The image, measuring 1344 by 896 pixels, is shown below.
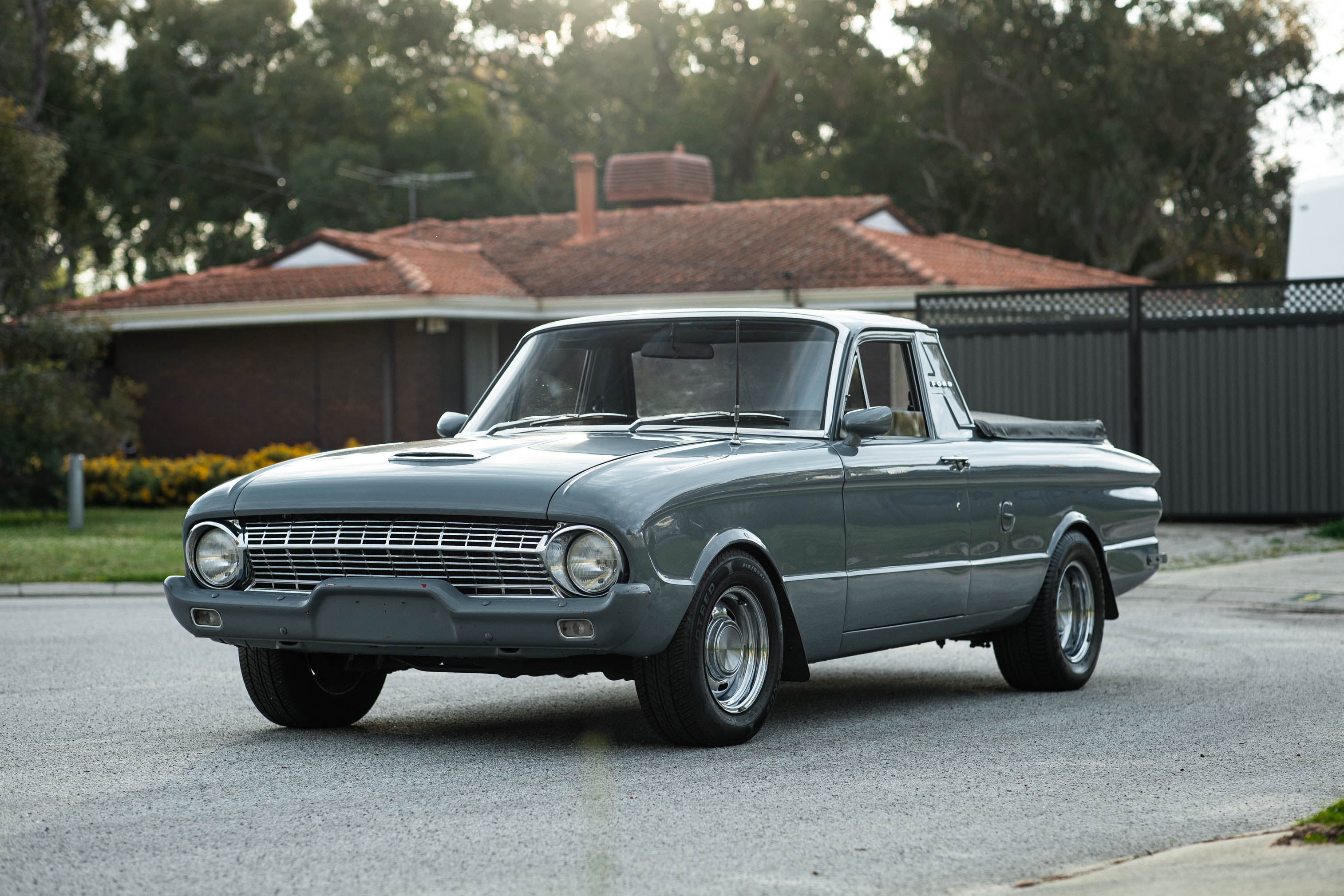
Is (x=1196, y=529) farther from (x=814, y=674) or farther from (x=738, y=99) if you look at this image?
(x=738, y=99)

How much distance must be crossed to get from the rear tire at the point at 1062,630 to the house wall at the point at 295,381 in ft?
68.5

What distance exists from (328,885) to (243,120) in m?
47.5

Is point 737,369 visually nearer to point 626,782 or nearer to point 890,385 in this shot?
point 890,385

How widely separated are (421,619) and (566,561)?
1.93ft

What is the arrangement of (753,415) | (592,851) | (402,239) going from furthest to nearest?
(402,239) < (753,415) < (592,851)

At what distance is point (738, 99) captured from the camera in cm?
5475

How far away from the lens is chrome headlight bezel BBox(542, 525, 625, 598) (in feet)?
21.2

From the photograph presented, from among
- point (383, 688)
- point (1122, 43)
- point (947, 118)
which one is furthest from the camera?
point (947, 118)

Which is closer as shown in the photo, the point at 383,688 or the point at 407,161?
the point at 383,688

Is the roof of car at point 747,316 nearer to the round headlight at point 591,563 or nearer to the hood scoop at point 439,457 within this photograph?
the hood scoop at point 439,457

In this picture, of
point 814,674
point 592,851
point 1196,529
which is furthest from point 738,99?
point 592,851

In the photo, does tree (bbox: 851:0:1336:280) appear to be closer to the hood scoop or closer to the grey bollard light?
the grey bollard light

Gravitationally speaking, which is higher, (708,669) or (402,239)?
(402,239)

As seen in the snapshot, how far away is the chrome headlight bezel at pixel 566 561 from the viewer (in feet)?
21.2
